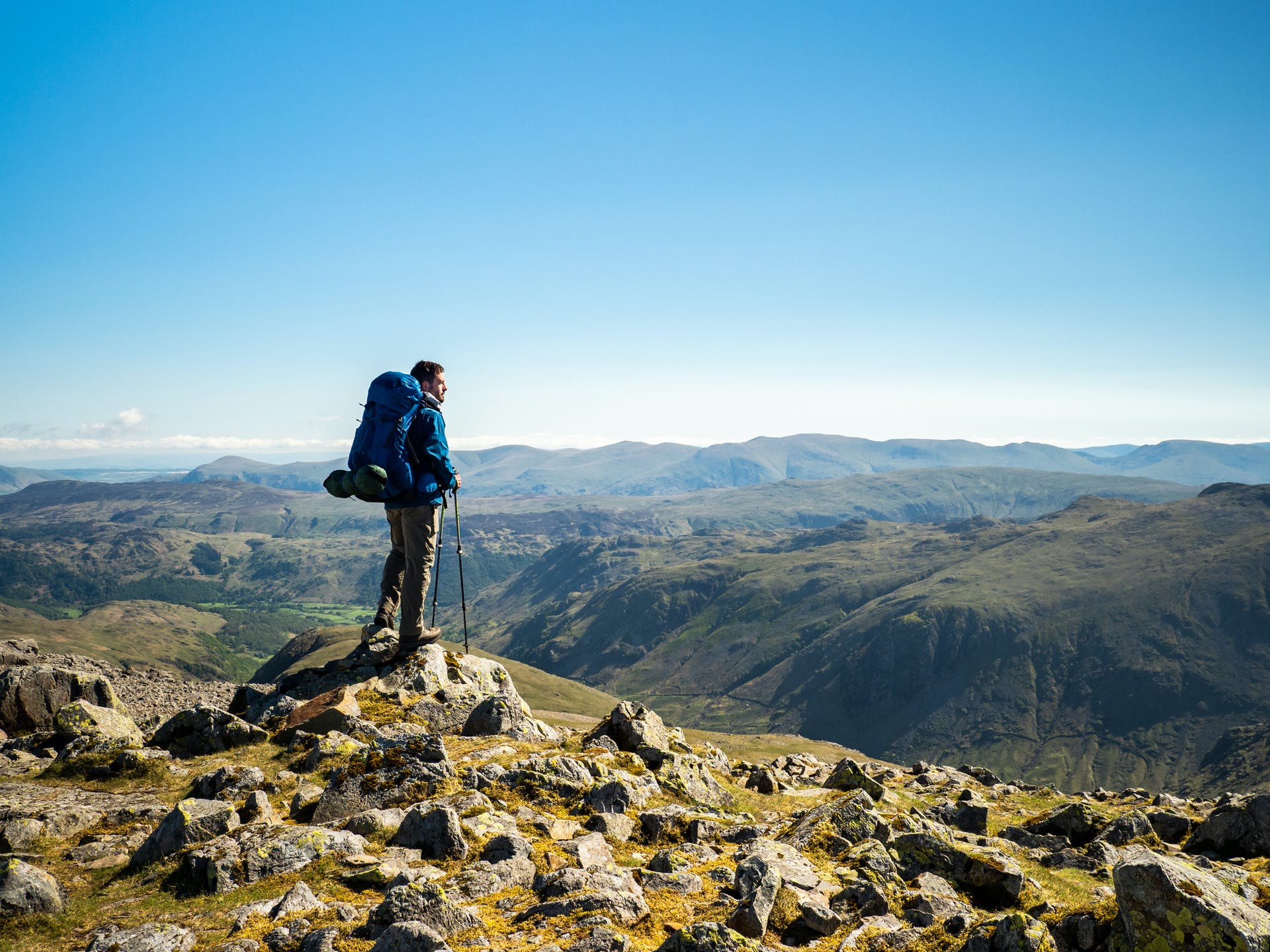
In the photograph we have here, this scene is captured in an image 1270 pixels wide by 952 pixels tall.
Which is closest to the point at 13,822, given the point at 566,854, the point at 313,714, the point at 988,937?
the point at 313,714

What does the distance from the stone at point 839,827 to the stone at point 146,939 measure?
1128 cm

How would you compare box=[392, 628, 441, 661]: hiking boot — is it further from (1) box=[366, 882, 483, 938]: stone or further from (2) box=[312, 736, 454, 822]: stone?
(1) box=[366, 882, 483, 938]: stone

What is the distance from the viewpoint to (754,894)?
11586mm

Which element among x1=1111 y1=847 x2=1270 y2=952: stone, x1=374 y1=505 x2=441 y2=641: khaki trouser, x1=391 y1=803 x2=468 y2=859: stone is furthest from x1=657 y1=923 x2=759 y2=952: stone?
x1=374 y1=505 x2=441 y2=641: khaki trouser

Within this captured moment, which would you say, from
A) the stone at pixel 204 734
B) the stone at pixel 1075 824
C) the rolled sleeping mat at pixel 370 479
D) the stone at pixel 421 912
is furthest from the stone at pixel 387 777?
the stone at pixel 1075 824

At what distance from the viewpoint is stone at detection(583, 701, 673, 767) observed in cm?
2131

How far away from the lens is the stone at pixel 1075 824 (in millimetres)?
23109

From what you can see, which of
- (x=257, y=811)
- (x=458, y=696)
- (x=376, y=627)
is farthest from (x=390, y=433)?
(x=257, y=811)

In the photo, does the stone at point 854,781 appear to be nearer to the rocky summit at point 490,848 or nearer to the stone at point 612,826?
the rocky summit at point 490,848

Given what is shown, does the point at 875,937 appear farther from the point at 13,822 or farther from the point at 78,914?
the point at 13,822

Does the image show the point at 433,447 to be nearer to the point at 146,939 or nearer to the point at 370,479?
the point at 370,479

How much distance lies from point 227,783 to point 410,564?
317 inches

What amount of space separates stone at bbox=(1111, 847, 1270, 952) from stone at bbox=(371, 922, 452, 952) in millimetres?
9326

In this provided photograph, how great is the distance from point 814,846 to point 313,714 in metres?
14.4
